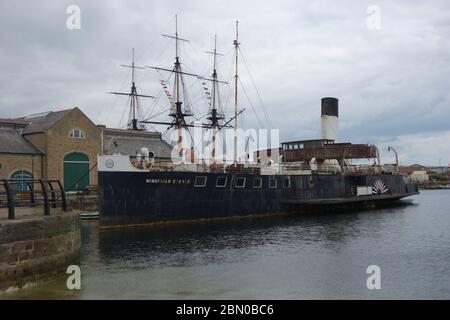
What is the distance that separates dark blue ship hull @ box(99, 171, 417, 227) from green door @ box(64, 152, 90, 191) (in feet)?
64.0

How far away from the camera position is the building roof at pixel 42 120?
52250mm

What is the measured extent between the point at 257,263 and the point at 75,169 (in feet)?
121

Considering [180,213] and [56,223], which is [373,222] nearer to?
[180,213]

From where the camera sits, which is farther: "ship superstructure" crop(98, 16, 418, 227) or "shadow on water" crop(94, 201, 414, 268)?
"ship superstructure" crop(98, 16, 418, 227)

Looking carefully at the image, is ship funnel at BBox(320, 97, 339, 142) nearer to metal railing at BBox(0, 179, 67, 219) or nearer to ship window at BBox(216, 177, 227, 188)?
ship window at BBox(216, 177, 227, 188)

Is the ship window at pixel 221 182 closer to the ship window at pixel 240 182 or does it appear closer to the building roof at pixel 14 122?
the ship window at pixel 240 182

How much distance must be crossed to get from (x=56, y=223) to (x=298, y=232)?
19.7 m

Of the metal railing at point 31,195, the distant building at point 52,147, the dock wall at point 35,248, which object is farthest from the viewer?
the distant building at point 52,147

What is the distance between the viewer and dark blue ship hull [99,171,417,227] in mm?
34125

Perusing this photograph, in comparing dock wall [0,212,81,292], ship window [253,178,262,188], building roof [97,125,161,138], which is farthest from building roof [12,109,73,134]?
dock wall [0,212,81,292]

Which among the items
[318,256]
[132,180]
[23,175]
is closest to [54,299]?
[318,256]

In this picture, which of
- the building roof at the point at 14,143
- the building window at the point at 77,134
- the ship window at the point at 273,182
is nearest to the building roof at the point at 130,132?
the building window at the point at 77,134

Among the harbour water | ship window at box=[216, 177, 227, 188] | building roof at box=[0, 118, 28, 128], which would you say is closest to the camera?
the harbour water

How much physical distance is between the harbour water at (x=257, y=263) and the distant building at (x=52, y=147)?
59.1ft
